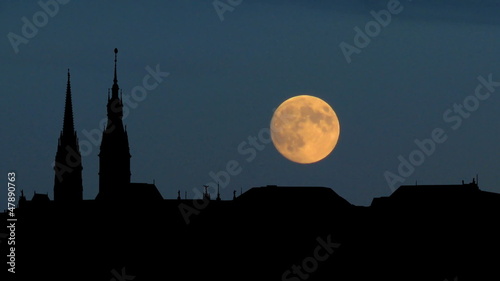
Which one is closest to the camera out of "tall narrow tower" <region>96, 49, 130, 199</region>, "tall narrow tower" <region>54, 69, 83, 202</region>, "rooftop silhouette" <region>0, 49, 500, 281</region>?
"rooftop silhouette" <region>0, 49, 500, 281</region>

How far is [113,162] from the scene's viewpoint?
514 ft

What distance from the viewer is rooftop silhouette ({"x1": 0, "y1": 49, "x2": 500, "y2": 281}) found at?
129750 mm

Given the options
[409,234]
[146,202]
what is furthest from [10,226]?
[409,234]

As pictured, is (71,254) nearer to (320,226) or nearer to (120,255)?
(120,255)

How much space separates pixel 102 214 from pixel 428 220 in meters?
42.7

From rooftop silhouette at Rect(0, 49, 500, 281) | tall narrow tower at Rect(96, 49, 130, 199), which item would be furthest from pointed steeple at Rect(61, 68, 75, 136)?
tall narrow tower at Rect(96, 49, 130, 199)

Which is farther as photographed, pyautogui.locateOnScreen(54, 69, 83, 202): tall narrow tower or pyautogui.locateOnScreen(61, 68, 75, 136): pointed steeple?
pyautogui.locateOnScreen(61, 68, 75, 136): pointed steeple

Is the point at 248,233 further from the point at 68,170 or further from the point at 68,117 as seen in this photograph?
the point at 68,117

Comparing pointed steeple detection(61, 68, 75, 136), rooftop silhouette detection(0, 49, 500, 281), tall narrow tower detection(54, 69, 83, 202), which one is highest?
pointed steeple detection(61, 68, 75, 136)

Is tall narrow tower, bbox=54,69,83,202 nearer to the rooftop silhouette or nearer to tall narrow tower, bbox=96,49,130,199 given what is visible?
the rooftop silhouette

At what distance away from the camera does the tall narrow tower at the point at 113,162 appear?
509 ft

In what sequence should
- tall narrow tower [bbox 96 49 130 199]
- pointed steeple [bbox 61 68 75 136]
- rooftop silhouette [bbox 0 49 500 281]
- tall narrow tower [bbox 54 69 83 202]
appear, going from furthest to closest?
pointed steeple [bbox 61 68 75 136]
tall narrow tower [bbox 96 49 130 199]
tall narrow tower [bbox 54 69 83 202]
rooftop silhouette [bbox 0 49 500 281]

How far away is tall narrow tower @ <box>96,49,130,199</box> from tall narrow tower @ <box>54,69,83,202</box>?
3012 millimetres

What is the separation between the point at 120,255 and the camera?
14350 centimetres
